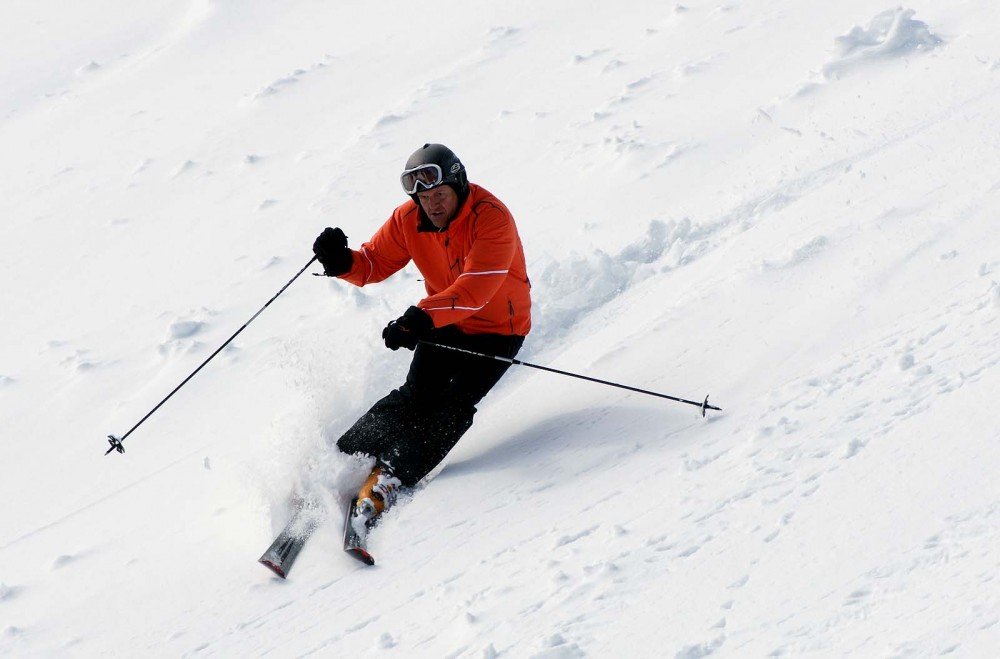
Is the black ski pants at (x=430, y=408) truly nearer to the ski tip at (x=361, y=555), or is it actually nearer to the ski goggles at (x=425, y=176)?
the ski tip at (x=361, y=555)

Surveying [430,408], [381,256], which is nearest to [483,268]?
[430,408]

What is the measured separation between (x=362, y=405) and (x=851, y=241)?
304cm

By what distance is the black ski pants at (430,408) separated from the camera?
15.7 ft

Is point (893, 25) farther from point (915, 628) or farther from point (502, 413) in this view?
point (915, 628)

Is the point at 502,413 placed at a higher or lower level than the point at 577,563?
lower

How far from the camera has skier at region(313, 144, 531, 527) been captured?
15.5 ft

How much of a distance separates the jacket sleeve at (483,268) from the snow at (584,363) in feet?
2.66

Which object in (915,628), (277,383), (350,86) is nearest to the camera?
(915,628)

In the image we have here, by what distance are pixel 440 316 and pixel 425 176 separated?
0.71 m

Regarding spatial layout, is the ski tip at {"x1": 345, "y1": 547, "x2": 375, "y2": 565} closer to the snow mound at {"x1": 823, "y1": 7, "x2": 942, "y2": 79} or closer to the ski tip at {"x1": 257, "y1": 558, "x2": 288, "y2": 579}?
the ski tip at {"x1": 257, "y1": 558, "x2": 288, "y2": 579}

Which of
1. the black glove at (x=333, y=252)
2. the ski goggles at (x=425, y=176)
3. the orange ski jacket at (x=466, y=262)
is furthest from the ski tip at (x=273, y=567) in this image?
the ski goggles at (x=425, y=176)

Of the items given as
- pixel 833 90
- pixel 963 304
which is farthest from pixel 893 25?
pixel 963 304

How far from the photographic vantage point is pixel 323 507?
4617mm

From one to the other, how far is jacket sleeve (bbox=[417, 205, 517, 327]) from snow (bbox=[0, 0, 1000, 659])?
0.81 metres
